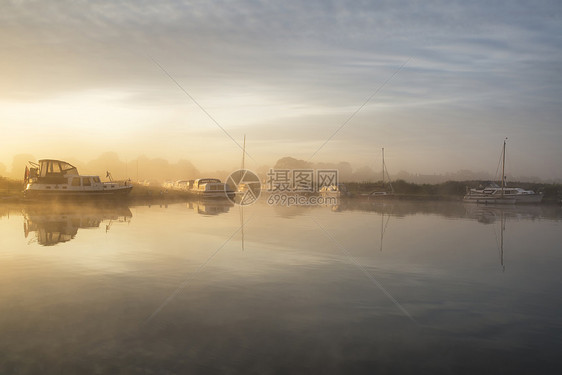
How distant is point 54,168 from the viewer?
4959 cm

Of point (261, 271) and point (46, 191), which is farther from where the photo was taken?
point (46, 191)

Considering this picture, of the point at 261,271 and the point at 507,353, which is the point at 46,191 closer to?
the point at 261,271

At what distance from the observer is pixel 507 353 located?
7336mm

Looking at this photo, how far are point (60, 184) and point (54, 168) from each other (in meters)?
2.80

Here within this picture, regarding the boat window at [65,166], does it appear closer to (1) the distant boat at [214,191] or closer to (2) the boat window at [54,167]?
(2) the boat window at [54,167]

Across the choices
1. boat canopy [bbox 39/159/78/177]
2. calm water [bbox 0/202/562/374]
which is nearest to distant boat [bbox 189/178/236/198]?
boat canopy [bbox 39/159/78/177]

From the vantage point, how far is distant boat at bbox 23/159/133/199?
153 ft

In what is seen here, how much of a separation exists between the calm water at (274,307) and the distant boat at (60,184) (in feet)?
101

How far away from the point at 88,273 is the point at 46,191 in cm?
3952

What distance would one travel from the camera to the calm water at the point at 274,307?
22.9 feet

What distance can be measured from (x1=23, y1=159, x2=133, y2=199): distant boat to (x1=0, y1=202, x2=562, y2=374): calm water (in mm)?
30919

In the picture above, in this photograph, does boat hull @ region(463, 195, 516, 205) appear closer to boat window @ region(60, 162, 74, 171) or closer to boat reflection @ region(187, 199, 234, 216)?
boat reflection @ region(187, 199, 234, 216)

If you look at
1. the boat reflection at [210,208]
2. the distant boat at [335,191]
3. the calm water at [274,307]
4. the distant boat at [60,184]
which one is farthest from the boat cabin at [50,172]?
the distant boat at [335,191]

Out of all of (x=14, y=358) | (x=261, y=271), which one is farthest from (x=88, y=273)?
(x=14, y=358)
